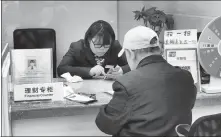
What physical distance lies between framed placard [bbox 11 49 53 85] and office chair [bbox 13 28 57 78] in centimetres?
208

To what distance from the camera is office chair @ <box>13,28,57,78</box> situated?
4555 mm

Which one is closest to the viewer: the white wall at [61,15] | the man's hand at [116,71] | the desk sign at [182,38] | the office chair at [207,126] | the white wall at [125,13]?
the office chair at [207,126]

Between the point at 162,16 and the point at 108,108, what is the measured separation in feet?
8.46

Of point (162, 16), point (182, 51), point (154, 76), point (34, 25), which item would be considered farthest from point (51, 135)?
point (34, 25)

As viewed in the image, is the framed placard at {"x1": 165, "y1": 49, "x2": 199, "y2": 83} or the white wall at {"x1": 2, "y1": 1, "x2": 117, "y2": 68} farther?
the white wall at {"x1": 2, "y1": 1, "x2": 117, "y2": 68}

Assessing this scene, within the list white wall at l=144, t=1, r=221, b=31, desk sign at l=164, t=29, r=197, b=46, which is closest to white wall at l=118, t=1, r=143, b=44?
white wall at l=144, t=1, r=221, b=31

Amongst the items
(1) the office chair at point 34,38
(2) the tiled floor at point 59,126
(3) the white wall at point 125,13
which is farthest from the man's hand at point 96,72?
(3) the white wall at point 125,13

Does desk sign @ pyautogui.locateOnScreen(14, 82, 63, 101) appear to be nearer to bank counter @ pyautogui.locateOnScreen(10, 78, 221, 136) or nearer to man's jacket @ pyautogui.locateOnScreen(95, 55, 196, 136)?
bank counter @ pyautogui.locateOnScreen(10, 78, 221, 136)

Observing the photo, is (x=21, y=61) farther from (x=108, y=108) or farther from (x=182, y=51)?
(x=182, y=51)

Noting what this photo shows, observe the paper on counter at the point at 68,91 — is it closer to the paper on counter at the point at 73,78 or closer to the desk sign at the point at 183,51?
the paper on counter at the point at 73,78

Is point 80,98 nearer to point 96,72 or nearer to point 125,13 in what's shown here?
point 96,72

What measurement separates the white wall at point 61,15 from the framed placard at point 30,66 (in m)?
2.44

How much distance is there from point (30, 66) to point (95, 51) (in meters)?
1.26

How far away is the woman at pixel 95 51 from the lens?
358 centimetres
